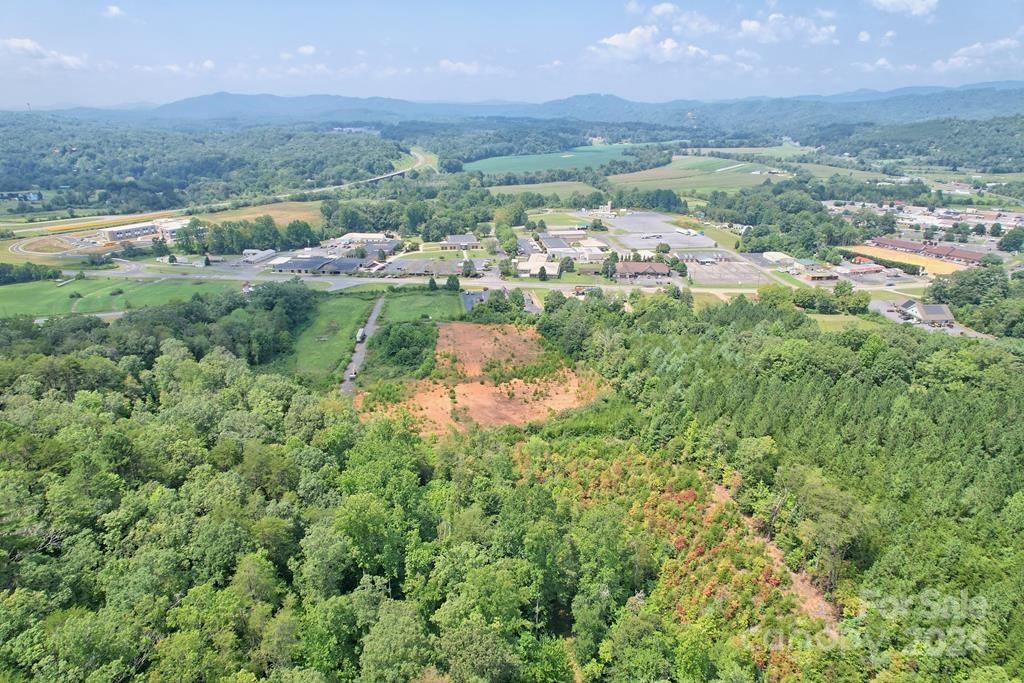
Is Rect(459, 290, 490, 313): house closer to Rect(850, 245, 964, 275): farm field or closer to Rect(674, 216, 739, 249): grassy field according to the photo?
Rect(674, 216, 739, 249): grassy field

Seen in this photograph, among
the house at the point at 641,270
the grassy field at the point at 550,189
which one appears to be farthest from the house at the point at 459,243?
the grassy field at the point at 550,189

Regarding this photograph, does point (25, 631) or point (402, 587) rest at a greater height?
point (25, 631)

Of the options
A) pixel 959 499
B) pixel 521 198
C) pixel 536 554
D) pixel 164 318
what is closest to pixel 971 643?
pixel 959 499

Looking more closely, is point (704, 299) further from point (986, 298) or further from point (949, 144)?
point (949, 144)

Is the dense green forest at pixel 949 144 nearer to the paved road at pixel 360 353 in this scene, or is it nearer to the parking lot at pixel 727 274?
the parking lot at pixel 727 274

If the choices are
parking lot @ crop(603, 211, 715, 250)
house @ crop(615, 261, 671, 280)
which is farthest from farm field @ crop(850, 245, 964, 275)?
house @ crop(615, 261, 671, 280)

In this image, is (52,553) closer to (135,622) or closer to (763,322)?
(135,622)
